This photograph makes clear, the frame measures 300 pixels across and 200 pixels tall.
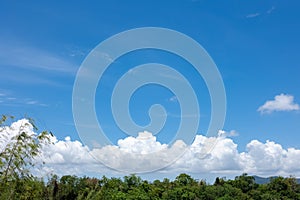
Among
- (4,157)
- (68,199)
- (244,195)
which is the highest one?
(244,195)

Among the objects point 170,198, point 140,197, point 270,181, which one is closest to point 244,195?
point 270,181

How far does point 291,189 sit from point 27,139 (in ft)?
109

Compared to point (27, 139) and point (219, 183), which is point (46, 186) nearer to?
point (27, 139)

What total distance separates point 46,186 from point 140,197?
26.0 metres

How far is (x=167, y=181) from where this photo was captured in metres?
37.3

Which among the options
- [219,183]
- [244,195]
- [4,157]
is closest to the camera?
[4,157]

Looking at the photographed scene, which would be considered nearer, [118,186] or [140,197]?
[140,197]

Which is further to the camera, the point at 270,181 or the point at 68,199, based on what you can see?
the point at 270,181

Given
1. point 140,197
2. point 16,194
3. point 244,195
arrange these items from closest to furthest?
1. point 16,194
2. point 140,197
3. point 244,195

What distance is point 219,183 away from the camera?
1454 inches

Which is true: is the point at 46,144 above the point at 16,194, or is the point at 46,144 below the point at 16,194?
above

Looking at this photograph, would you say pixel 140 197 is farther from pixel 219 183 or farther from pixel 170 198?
pixel 219 183

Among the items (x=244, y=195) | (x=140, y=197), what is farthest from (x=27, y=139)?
(x=244, y=195)

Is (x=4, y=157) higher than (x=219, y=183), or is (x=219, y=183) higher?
(x=219, y=183)
